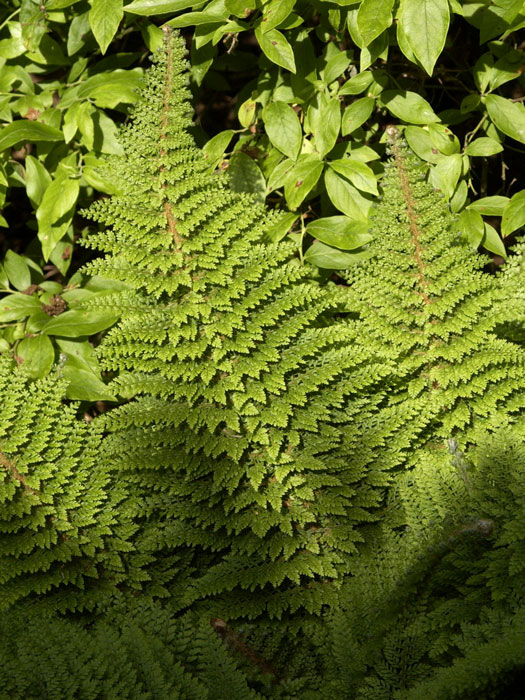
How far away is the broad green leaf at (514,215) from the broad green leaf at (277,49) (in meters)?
0.80

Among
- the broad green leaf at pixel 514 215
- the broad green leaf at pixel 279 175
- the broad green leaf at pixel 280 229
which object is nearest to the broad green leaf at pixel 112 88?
the broad green leaf at pixel 279 175

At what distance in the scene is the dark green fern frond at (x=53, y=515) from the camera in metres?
2.05

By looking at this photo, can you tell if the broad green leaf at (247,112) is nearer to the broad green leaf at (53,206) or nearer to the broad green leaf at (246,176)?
the broad green leaf at (246,176)

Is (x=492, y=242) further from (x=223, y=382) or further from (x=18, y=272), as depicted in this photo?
(x=18, y=272)

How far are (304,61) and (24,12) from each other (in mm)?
1050

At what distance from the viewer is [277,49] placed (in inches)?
84.9

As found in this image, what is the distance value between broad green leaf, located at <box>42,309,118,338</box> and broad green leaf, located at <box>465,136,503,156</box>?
1304 millimetres

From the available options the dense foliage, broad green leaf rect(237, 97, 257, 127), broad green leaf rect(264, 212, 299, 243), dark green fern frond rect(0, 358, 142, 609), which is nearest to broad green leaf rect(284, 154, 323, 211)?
the dense foliage

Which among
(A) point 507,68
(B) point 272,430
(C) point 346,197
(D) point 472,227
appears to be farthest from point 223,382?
(A) point 507,68

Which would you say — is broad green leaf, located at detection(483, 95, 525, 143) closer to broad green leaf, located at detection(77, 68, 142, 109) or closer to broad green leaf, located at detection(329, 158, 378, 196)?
broad green leaf, located at detection(329, 158, 378, 196)

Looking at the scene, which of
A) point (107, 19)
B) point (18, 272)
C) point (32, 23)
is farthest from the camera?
point (18, 272)

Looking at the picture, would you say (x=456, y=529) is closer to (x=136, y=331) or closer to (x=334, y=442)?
(x=334, y=442)

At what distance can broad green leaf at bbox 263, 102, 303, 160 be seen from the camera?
7.97 feet

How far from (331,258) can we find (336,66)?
0.63 meters
